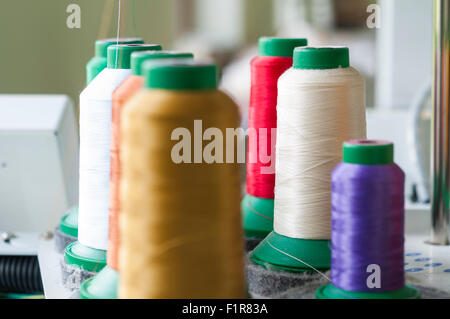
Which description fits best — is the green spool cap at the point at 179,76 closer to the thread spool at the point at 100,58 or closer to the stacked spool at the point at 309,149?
the stacked spool at the point at 309,149

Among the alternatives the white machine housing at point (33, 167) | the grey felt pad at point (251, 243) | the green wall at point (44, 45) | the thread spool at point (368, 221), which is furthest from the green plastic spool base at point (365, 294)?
the green wall at point (44, 45)

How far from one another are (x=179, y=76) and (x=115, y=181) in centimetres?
16

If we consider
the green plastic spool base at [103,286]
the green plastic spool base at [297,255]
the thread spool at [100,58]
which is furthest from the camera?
the thread spool at [100,58]

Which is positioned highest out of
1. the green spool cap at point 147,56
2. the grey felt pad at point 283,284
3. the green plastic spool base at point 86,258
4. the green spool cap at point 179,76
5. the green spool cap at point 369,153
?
the green spool cap at point 147,56

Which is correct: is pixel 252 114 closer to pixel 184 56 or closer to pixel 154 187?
pixel 184 56

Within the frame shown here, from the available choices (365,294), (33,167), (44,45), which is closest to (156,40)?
(44,45)

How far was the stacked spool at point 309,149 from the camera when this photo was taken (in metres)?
0.77

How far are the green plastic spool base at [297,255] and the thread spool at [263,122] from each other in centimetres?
10

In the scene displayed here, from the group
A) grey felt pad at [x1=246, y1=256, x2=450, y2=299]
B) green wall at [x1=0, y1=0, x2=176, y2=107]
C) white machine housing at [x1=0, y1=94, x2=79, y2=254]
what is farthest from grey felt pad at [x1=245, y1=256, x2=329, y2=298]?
green wall at [x1=0, y1=0, x2=176, y2=107]

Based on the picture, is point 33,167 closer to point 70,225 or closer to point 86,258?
point 70,225

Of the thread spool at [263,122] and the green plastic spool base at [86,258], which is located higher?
the thread spool at [263,122]

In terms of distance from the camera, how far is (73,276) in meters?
0.83
